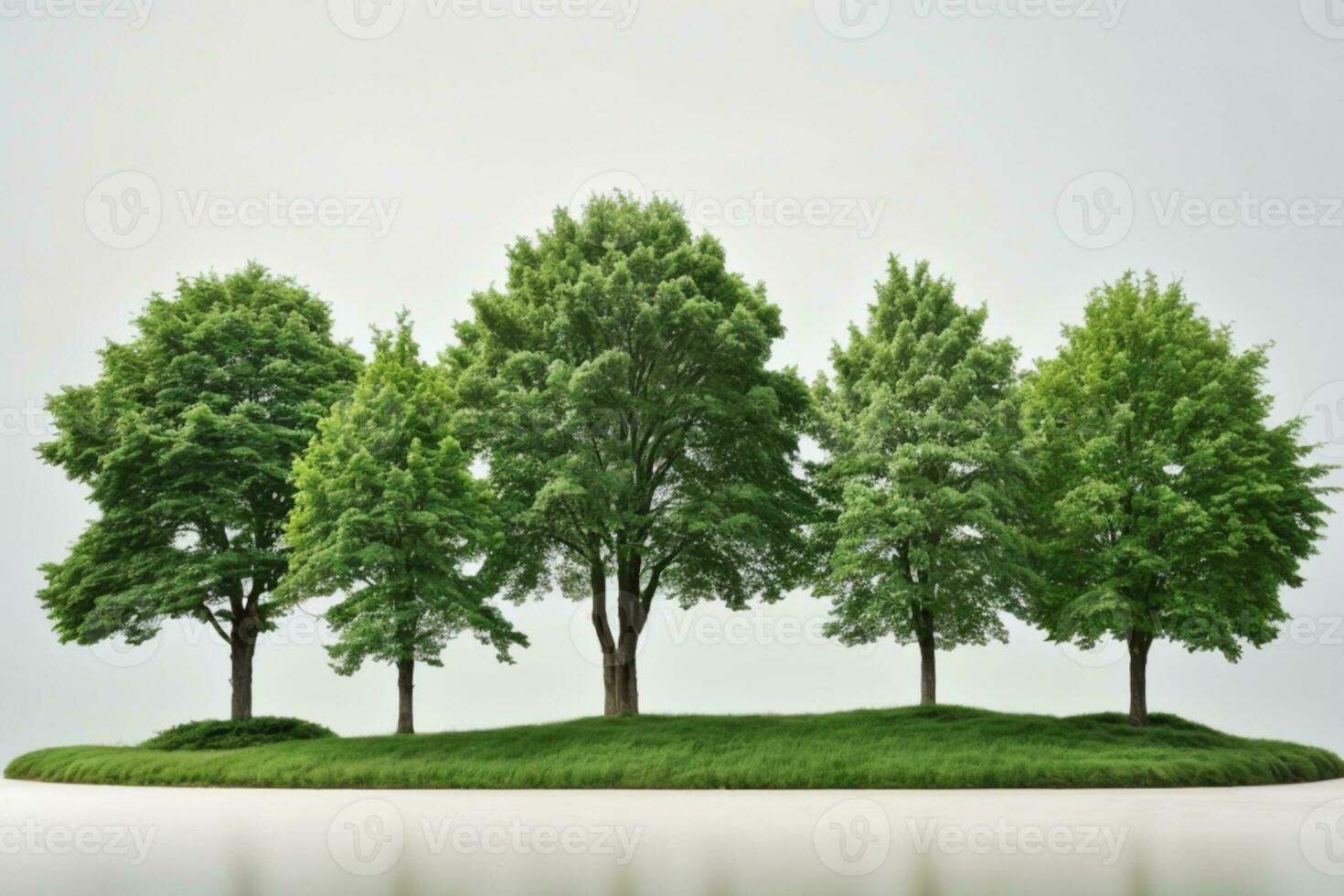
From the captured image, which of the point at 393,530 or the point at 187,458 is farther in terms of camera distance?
the point at 187,458

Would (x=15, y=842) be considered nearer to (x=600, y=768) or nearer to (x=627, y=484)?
(x=600, y=768)

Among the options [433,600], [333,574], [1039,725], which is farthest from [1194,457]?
[333,574]

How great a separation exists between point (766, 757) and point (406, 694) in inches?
500

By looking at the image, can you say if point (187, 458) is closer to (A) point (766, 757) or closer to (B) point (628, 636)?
(B) point (628, 636)

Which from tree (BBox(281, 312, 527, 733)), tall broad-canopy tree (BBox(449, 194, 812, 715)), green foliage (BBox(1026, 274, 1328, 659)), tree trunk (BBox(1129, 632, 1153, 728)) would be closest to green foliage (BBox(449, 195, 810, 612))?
tall broad-canopy tree (BBox(449, 194, 812, 715))

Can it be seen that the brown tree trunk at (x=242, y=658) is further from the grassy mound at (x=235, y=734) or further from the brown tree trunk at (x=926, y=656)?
the brown tree trunk at (x=926, y=656)

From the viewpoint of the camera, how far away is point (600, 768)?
32969 mm

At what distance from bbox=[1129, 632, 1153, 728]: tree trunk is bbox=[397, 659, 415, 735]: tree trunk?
76.1 feet

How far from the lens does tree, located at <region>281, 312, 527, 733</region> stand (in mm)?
36750

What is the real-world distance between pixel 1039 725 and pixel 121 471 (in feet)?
107

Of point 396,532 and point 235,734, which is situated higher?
point 396,532

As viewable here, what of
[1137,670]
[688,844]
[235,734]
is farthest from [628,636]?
[688,844]

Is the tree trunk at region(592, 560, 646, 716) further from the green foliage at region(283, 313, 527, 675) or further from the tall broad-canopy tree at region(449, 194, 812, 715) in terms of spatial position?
the green foliage at region(283, 313, 527, 675)

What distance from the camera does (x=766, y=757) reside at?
33156 millimetres
